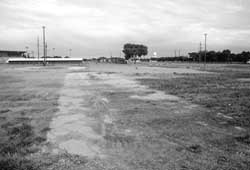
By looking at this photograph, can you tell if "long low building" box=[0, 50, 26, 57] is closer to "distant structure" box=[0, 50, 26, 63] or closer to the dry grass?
"distant structure" box=[0, 50, 26, 63]

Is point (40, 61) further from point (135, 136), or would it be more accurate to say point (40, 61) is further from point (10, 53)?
point (135, 136)

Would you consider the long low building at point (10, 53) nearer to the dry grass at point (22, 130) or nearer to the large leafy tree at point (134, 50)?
the large leafy tree at point (134, 50)

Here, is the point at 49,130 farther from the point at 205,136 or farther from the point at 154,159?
the point at 205,136

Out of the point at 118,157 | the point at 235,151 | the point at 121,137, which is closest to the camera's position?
the point at 118,157

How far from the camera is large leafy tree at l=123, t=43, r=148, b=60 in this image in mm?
125625

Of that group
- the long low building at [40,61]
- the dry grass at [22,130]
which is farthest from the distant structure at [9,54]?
the dry grass at [22,130]

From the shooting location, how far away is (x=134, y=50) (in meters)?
126

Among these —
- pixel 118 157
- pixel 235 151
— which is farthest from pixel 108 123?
pixel 235 151

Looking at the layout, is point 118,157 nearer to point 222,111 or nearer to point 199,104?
point 222,111

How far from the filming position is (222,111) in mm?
7672

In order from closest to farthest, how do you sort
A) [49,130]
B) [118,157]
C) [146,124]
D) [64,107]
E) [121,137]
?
[118,157] → [121,137] → [49,130] → [146,124] → [64,107]

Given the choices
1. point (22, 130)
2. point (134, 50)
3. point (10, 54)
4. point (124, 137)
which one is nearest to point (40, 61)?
point (10, 54)

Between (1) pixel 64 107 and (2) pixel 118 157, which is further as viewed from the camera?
(1) pixel 64 107

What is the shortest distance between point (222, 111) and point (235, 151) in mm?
3859
